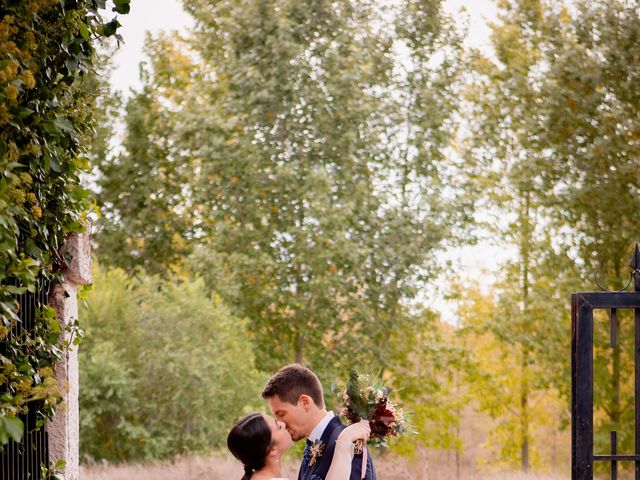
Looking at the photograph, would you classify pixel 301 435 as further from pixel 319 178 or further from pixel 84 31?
pixel 319 178

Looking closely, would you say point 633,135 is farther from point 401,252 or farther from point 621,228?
point 401,252

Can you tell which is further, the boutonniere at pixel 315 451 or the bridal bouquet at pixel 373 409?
the bridal bouquet at pixel 373 409

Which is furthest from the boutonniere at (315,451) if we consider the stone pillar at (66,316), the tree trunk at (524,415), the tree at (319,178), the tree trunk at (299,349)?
the tree trunk at (524,415)

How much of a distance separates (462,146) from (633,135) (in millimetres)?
4269

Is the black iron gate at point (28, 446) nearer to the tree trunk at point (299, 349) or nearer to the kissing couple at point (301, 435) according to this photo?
the kissing couple at point (301, 435)

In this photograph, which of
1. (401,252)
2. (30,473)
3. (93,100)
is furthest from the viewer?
(401,252)

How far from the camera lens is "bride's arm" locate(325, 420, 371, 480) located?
11.7 feet

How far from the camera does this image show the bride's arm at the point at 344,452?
3.57m

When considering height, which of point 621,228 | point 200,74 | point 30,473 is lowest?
point 30,473

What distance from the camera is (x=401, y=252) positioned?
14555 millimetres

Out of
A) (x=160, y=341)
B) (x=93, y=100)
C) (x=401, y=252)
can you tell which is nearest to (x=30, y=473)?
(x=93, y=100)

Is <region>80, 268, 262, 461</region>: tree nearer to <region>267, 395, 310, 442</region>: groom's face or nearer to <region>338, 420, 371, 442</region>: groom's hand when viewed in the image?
<region>267, 395, 310, 442</region>: groom's face

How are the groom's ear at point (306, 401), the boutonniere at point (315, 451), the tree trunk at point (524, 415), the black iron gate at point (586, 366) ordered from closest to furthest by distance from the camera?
the boutonniere at point (315, 451), the groom's ear at point (306, 401), the black iron gate at point (586, 366), the tree trunk at point (524, 415)

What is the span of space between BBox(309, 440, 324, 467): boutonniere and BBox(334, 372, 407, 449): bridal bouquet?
231 mm
